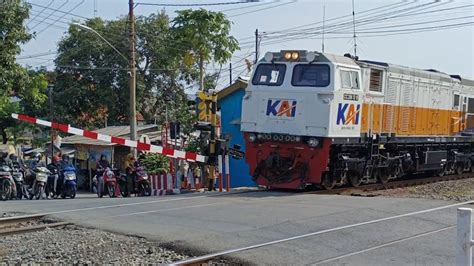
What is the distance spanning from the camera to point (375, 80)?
621 inches

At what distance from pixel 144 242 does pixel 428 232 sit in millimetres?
4116

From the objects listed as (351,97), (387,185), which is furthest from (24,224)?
(387,185)

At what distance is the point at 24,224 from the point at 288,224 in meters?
4.54

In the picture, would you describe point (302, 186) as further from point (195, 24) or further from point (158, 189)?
point (195, 24)

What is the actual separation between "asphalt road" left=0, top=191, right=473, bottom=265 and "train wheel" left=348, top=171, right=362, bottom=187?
2705mm

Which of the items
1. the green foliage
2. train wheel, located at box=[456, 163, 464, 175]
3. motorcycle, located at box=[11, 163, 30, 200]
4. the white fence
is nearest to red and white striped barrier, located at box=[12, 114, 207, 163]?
motorcycle, located at box=[11, 163, 30, 200]

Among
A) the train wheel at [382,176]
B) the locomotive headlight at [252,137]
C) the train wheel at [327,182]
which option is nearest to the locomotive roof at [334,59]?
the locomotive headlight at [252,137]

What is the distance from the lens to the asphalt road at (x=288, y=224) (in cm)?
738

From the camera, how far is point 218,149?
17172 mm

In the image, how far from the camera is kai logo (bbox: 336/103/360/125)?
46.2 ft

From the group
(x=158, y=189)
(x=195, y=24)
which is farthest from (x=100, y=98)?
(x=158, y=189)

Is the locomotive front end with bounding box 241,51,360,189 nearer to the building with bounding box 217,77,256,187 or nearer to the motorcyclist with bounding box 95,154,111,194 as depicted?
the motorcyclist with bounding box 95,154,111,194

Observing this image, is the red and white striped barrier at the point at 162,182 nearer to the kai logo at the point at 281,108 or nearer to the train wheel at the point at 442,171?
the kai logo at the point at 281,108

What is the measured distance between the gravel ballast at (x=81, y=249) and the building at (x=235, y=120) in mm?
16331
